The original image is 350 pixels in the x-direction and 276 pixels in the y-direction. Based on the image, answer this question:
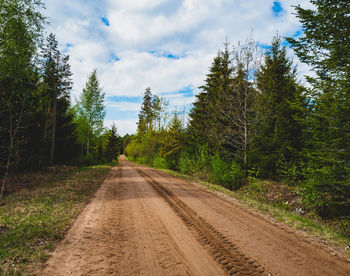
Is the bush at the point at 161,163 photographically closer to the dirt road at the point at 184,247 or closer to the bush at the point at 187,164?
the bush at the point at 187,164

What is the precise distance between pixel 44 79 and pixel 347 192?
83.8ft

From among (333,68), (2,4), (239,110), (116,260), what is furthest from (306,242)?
(2,4)

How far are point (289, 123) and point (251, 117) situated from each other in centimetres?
205

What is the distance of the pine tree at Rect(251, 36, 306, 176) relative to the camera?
381 inches

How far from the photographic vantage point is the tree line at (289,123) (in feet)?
18.6

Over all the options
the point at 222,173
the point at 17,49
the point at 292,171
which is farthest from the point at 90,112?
the point at 292,171

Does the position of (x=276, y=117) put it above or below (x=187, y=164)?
above

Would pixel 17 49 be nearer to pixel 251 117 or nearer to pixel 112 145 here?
pixel 251 117

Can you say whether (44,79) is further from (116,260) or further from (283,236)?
(283,236)

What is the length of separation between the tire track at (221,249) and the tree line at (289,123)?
13.4 feet

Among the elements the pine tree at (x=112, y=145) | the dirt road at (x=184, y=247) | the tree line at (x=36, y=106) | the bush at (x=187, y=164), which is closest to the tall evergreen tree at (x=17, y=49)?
the tree line at (x=36, y=106)

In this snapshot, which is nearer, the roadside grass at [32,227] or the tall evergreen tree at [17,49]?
the roadside grass at [32,227]

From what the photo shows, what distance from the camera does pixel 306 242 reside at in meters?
3.71

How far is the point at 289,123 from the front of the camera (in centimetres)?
987
